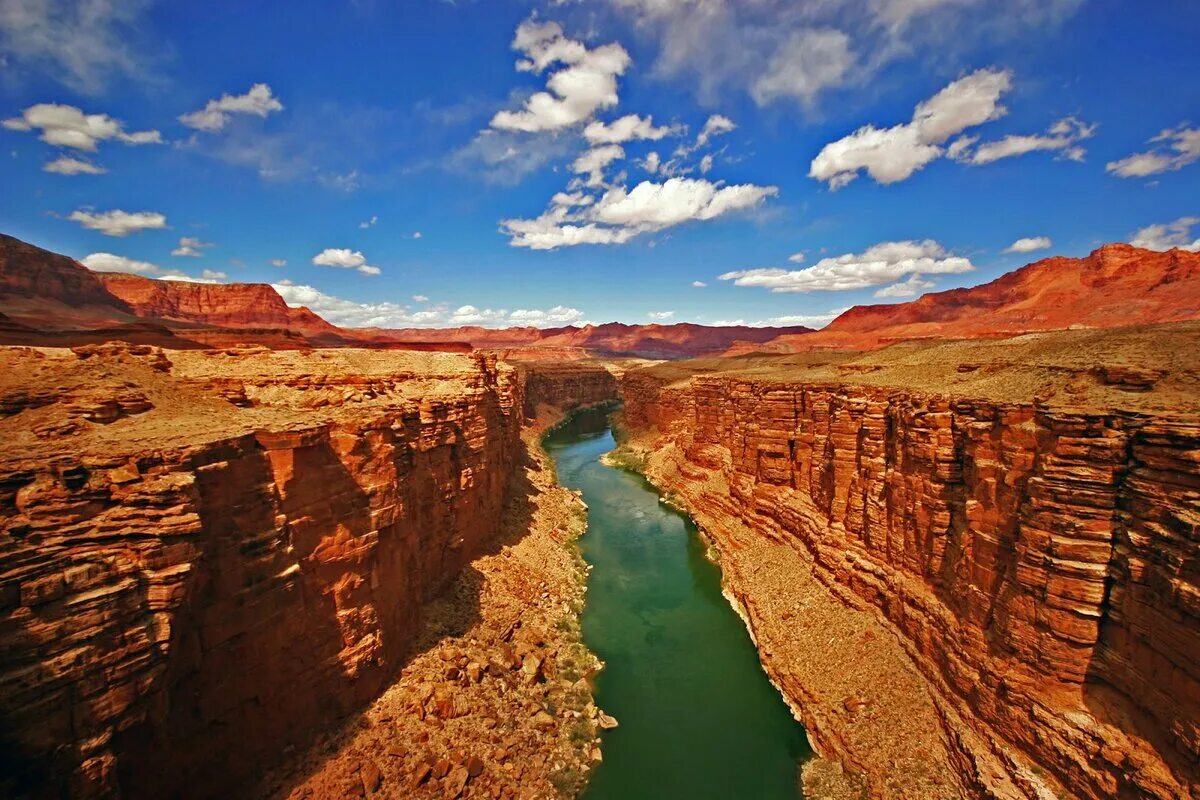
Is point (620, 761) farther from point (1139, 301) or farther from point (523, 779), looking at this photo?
point (1139, 301)

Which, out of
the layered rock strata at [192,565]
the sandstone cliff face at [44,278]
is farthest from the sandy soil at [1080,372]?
the sandstone cliff face at [44,278]

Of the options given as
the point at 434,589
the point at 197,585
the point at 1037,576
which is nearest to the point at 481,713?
the point at 434,589

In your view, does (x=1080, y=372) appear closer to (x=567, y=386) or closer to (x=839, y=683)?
(x=839, y=683)

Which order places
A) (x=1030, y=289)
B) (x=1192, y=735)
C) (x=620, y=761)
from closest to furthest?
(x=1192, y=735) < (x=620, y=761) < (x=1030, y=289)

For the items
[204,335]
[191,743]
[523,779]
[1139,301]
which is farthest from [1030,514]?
[1139,301]

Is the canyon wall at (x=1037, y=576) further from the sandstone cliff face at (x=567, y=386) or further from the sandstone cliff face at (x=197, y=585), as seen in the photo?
the sandstone cliff face at (x=567, y=386)

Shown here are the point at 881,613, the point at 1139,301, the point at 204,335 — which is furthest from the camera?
the point at 1139,301
